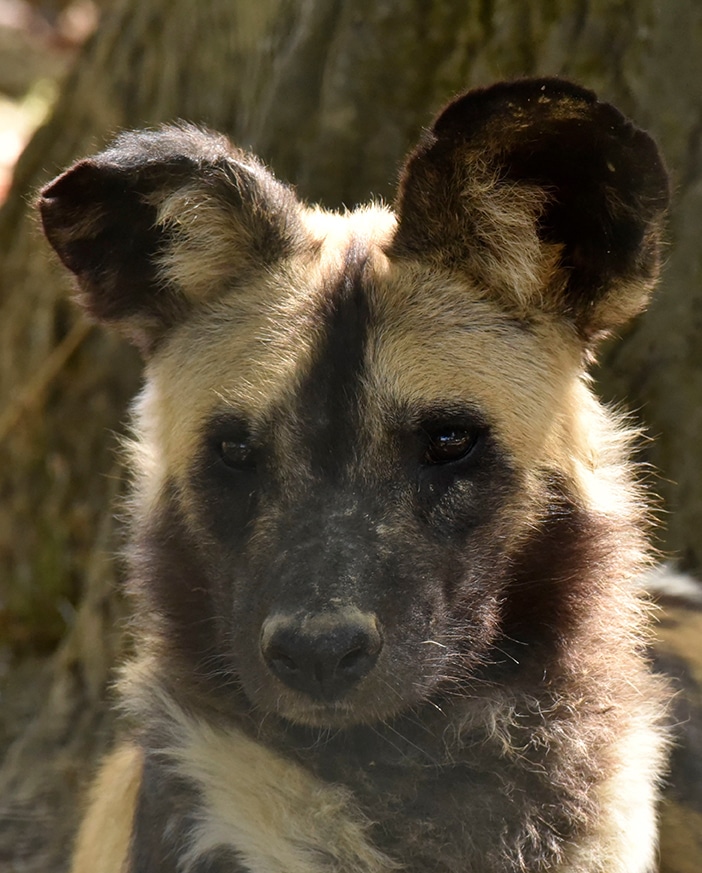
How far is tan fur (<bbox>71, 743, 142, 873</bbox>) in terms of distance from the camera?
4051 millimetres

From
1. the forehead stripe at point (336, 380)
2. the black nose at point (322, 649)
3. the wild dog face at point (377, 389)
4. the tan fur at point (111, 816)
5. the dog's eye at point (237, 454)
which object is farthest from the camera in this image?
the tan fur at point (111, 816)

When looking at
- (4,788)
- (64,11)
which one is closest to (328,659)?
(4,788)

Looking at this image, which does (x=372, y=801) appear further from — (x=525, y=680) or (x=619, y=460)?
(x=619, y=460)

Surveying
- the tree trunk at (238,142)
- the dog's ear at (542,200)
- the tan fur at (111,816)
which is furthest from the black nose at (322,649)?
the tree trunk at (238,142)

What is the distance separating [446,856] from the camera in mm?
3393

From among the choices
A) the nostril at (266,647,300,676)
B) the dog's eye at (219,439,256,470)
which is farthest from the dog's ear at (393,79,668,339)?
the nostril at (266,647,300,676)

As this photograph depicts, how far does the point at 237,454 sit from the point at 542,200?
1108mm

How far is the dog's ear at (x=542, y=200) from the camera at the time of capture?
3338 millimetres

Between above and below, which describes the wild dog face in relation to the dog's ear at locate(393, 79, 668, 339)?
below

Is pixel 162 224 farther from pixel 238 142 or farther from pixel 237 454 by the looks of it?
pixel 238 142

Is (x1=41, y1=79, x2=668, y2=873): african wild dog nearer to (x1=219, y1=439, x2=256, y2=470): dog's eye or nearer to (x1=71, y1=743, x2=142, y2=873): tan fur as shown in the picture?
(x1=219, y1=439, x2=256, y2=470): dog's eye

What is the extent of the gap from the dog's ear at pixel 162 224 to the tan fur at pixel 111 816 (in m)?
1.38

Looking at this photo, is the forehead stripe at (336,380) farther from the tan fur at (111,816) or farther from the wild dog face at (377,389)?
the tan fur at (111,816)

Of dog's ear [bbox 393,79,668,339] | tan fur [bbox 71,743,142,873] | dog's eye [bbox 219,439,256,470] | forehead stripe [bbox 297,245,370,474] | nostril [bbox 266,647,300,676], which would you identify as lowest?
tan fur [bbox 71,743,142,873]
